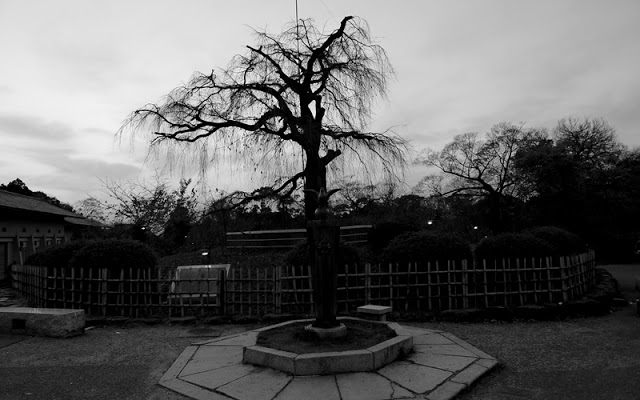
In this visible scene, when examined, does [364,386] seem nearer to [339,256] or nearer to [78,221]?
[339,256]

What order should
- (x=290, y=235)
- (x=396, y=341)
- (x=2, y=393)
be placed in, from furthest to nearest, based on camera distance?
(x=290, y=235) < (x=396, y=341) < (x=2, y=393)

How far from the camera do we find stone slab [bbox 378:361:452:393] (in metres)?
4.81

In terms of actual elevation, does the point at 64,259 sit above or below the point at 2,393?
above

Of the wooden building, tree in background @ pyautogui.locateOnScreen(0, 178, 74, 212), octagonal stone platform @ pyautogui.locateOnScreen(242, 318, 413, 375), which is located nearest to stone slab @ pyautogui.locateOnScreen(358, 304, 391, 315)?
octagonal stone platform @ pyautogui.locateOnScreen(242, 318, 413, 375)

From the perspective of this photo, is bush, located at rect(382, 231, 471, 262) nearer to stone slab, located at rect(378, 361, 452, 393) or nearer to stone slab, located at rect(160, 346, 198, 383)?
stone slab, located at rect(378, 361, 452, 393)

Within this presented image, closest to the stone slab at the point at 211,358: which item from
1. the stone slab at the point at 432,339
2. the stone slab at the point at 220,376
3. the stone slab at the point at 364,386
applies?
the stone slab at the point at 220,376

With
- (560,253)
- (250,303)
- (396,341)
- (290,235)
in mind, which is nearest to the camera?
(396,341)

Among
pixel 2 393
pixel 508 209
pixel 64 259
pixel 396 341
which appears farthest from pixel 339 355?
pixel 508 209

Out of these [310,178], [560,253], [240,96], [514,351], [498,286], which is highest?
[240,96]

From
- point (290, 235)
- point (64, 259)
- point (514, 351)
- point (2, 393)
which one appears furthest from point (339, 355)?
point (290, 235)

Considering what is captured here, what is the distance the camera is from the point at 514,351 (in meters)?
6.37

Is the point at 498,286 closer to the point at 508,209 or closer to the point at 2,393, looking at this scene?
the point at 2,393

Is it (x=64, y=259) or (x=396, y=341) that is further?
(x=64, y=259)

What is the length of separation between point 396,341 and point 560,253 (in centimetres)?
723
